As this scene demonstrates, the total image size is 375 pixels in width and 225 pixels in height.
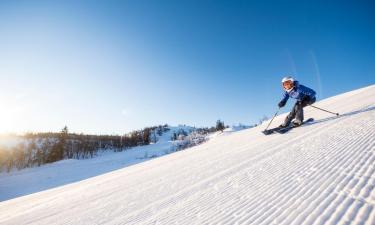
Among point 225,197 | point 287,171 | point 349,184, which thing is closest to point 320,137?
point 287,171

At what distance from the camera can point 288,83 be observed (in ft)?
28.2

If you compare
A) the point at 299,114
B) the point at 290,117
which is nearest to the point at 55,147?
the point at 290,117

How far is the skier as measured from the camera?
8.38 meters

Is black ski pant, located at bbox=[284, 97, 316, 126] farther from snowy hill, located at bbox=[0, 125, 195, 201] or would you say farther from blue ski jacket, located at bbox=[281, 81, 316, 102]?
snowy hill, located at bbox=[0, 125, 195, 201]

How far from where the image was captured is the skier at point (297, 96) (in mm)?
8383

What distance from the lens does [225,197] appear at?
319 centimetres

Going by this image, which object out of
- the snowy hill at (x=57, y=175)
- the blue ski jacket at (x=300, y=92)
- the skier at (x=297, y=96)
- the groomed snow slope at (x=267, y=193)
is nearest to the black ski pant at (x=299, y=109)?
the skier at (x=297, y=96)

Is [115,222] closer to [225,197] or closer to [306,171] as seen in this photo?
[225,197]

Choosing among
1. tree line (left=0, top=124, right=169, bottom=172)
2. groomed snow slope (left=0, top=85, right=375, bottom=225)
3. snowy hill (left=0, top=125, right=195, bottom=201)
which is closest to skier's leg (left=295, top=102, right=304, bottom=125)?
groomed snow slope (left=0, top=85, right=375, bottom=225)

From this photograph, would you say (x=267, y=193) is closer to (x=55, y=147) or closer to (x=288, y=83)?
(x=288, y=83)

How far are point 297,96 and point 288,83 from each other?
1.95 ft

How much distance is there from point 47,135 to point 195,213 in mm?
121721

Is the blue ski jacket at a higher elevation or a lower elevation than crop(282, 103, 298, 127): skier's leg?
higher

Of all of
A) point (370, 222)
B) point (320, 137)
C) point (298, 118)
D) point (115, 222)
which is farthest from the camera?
point (298, 118)
